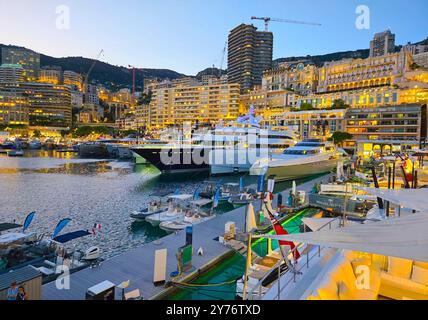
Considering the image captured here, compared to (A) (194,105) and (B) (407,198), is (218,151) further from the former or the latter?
(A) (194,105)

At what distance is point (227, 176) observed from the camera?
42.4m

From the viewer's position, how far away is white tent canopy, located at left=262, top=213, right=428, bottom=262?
4664 mm

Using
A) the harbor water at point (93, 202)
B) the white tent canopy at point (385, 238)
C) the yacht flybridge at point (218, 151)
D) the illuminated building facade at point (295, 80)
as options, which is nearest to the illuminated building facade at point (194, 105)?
the illuminated building facade at point (295, 80)

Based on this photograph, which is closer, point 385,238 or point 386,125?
point 385,238

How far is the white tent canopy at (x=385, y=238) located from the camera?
4664 mm

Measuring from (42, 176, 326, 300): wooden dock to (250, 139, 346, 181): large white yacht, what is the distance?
19.9 m

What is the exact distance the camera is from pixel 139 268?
1011cm

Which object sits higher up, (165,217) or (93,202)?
(165,217)

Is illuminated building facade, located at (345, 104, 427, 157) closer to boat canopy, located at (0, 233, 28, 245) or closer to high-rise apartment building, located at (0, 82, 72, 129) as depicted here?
boat canopy, located at (0, 233, 28, 245)

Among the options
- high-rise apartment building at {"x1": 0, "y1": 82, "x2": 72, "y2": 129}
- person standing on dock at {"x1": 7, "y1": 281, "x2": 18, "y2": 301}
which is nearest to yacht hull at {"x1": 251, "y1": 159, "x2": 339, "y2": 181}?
person standing on dock at {"x1": 7, "y1": 281, "x2": 18, "y2": 301}

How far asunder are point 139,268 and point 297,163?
90.8ft

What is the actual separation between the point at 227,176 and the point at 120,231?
25648 mm

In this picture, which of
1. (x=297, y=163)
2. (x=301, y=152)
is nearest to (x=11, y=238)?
(x=297, y=163)
